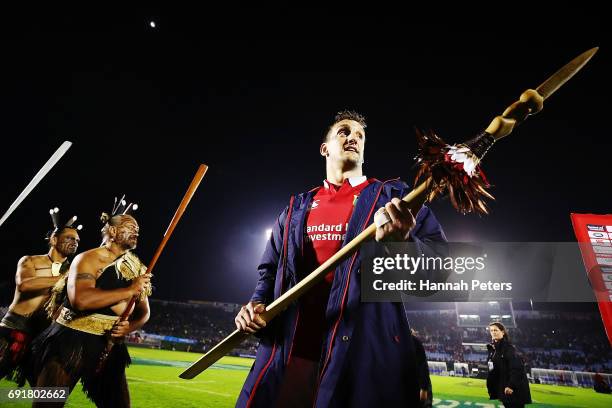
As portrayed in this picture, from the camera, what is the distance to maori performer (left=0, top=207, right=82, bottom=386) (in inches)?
225

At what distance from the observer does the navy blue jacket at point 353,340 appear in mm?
1892

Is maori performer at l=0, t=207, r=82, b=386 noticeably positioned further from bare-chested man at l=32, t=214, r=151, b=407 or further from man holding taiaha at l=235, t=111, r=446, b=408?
man holding taiaha at l=235, t=111, r=446, b=408

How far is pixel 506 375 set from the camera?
7.47 m

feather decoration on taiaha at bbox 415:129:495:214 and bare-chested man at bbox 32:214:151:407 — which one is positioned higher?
feather decoration on taiaha at bbox 415:129:495:214

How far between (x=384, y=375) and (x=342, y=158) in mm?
1662

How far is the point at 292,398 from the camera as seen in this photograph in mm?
2137

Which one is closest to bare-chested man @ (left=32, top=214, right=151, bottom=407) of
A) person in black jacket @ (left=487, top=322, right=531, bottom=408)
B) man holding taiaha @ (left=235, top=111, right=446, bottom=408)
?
man holding taiaha @ (left=235, top=111, right=446, bottom=408)

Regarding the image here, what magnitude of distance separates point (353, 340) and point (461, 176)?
3.90 feet

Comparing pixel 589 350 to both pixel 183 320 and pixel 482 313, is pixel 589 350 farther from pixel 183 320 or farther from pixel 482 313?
pixel 183 320

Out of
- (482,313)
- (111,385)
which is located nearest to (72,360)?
(111,385)

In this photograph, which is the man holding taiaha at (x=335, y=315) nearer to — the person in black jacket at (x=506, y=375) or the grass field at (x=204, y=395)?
the person in black jacket at (x=506, y=375)

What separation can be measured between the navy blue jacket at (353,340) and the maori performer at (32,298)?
516cm

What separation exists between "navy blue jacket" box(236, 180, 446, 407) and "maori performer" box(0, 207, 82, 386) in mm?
5157

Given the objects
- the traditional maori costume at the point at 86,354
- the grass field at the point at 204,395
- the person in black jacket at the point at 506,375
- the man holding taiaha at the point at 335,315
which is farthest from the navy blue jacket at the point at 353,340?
the grass field at the point at 204,395
